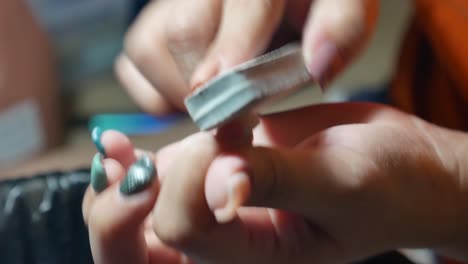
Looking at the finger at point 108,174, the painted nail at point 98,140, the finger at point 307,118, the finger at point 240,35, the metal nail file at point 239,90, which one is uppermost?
the finger at point 240,35

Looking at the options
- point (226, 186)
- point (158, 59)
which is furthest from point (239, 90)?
point (158, 59)

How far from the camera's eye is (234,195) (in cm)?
21

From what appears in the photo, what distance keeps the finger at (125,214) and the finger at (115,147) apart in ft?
0.10

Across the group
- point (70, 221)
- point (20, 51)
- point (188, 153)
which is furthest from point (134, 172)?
point (20, 51)

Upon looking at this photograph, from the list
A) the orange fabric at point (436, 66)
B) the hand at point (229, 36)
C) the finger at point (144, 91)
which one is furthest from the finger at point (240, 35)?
the orange fabric at point (436, 66)

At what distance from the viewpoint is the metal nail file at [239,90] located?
210 mm

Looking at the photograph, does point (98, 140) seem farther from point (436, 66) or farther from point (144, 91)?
point (436, 66)

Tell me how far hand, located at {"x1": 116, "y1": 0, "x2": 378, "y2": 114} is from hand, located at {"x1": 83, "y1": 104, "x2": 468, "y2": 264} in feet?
0.11

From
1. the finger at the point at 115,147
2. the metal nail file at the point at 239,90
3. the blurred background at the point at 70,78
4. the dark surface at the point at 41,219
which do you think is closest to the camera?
the metal nail file at the point at 239,90

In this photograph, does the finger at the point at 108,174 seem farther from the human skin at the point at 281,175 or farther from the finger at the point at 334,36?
the finger at the point at 334,36

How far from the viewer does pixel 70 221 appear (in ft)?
1.38

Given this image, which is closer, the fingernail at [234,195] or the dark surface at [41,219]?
the fingernail at [234,195]

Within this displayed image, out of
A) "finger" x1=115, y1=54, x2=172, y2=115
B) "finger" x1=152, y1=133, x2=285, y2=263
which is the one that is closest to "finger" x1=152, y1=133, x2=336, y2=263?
"finger" x1=152, y1=133, x2=285, y2=263

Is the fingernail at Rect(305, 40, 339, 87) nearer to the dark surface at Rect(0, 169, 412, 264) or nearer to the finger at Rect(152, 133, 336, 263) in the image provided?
the finger at Rect(152, 133, 336, 263)
